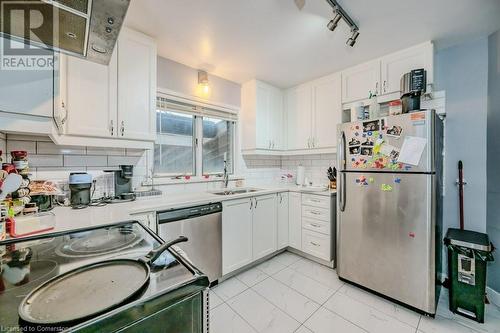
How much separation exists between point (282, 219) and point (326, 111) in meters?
1.54

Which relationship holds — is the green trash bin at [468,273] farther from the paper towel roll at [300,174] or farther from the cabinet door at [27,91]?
the cabinet door at [27,91]

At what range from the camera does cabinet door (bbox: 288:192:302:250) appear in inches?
109

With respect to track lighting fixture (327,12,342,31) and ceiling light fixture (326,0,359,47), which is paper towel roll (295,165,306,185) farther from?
track lighting fixture (327,12,342,31)

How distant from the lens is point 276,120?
128 inches

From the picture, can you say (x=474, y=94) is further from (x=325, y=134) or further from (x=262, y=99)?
(x=262, y=99)

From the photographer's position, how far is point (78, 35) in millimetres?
903

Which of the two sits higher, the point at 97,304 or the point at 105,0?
the point at 105,0

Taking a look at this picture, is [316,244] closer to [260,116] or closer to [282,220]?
[282,220]

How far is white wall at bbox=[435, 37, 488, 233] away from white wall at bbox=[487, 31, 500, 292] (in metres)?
0.06

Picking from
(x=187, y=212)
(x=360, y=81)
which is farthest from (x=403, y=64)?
(x=187, y=212)

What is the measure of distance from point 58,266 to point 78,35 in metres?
0.91

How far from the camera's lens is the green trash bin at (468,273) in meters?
1.63

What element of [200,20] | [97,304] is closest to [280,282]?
[97,304]

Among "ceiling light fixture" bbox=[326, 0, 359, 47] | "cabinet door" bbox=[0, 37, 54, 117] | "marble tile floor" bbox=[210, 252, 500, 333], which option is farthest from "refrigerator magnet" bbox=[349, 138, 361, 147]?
"cabinet door" bbox=[0, 37, 54, 117]
